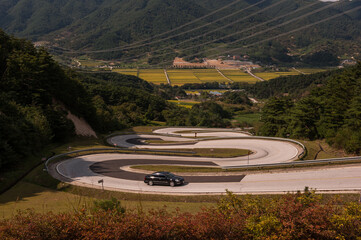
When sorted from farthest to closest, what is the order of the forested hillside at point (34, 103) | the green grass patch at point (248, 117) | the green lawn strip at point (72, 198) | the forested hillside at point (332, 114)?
the green grass patch at point (248, 117) → the forested hillside at point (332, 114) → the forested hillside at point (34, 103) → the green lawn strip at point (72, 198)

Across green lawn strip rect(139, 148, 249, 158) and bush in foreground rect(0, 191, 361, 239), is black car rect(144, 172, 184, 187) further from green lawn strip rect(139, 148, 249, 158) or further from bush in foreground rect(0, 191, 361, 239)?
green lawn strip rect(139, 148, 249, 158)

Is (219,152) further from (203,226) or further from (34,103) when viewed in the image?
(34,103)

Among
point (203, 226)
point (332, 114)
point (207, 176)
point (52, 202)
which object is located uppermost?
point (203, 226)

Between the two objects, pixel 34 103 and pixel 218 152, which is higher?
pixel 34 103

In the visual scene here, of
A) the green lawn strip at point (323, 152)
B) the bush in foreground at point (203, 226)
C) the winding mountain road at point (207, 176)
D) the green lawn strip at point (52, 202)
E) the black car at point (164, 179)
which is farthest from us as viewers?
the green lawn strip at point (323, 152)

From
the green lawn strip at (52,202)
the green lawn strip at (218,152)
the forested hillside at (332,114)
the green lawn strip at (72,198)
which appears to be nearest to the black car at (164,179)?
the green lawn strip at (72,198)

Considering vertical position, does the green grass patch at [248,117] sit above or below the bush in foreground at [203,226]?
below

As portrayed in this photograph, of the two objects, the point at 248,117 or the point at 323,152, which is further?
the point at 248,117

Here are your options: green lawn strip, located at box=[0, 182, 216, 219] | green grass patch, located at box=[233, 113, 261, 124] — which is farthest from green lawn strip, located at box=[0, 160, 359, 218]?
green grass patch, located at box=[233, 113, 261, 124]

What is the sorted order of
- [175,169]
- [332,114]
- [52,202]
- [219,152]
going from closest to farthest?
1. [52,202]
2. [175,169]
3. [219,152]
4. [332,114]

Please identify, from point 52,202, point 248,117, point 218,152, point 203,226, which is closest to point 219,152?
point 218,152

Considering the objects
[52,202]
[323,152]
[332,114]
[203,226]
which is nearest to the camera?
[203,226]

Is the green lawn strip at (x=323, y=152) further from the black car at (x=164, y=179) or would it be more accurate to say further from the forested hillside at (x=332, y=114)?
the black car at (x=164, y=179)
